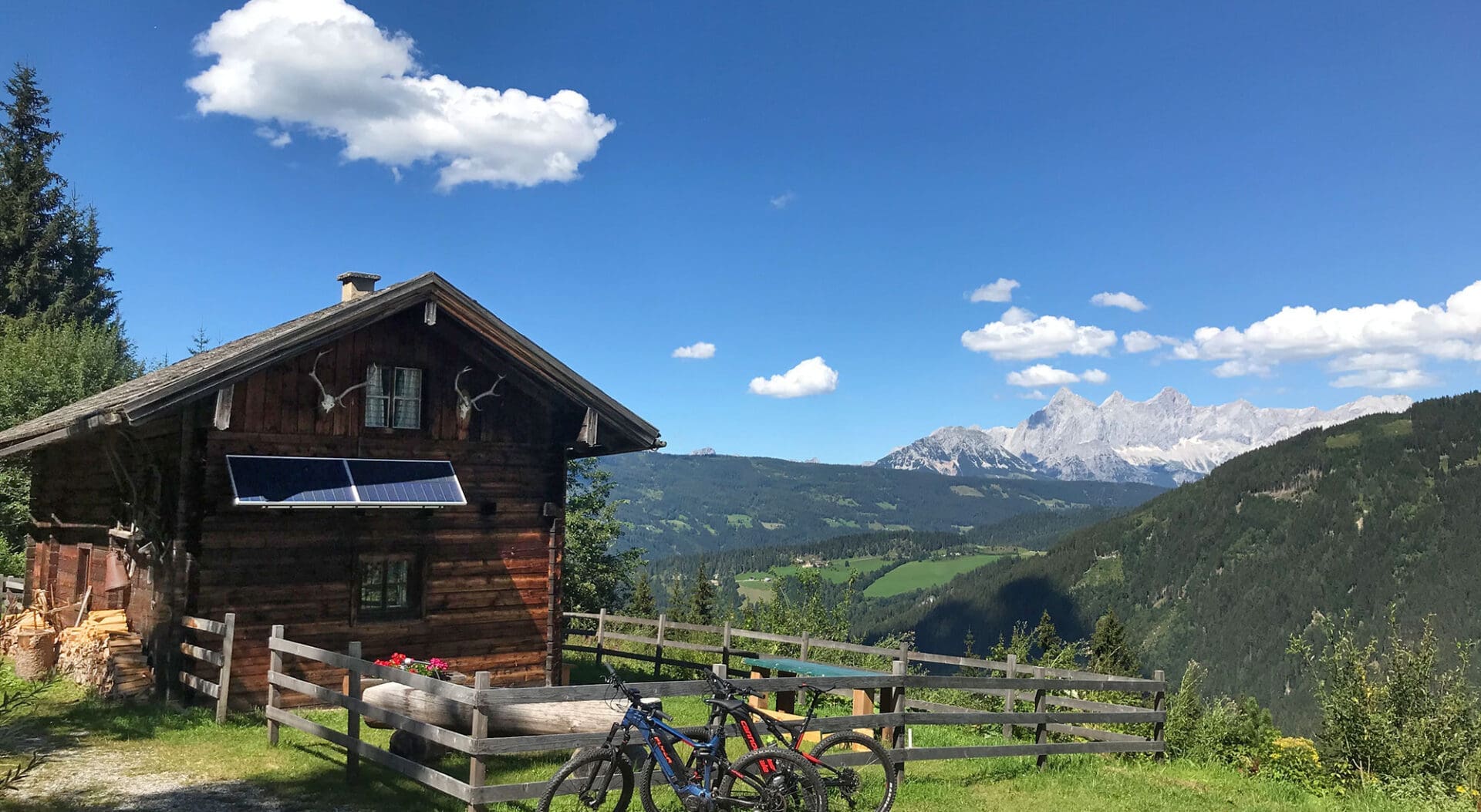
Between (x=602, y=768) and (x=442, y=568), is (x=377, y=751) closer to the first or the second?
(x=602, y=768)

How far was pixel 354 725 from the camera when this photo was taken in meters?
9.98

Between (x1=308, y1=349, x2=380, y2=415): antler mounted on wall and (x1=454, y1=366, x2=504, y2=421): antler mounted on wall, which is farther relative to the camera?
(x1=454, y1=366, x2=504, y2=421): antler mounted on wall

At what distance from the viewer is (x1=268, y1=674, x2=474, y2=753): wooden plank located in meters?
8.20

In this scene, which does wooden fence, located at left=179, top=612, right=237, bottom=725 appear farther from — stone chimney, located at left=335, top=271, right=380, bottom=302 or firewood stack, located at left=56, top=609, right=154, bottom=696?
stone chimney, located at left=335, top=271, right=380, bottom=302

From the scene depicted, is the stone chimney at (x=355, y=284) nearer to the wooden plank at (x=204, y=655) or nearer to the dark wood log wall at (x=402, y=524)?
the dark wood log wall at (x=402, y=524)

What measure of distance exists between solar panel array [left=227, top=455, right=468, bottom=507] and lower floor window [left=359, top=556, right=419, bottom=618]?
126 centimetres

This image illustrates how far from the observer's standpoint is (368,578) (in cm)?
1485

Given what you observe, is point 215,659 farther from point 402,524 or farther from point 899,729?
point 899,729

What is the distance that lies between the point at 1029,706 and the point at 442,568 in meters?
9.58

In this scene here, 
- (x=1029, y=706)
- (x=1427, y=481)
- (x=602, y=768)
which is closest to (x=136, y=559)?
(x=602, y=768)

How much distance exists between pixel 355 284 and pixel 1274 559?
173650 millimetres

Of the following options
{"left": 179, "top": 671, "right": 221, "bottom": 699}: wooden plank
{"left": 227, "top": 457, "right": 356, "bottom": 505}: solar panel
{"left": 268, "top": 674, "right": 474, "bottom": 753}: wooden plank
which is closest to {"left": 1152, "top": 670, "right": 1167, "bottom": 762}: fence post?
{"left": 268, "top": 674, "right": 474, "bottom": 753}: wooden plank

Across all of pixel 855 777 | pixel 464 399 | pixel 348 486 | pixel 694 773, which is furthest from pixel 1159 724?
pixel 348 486

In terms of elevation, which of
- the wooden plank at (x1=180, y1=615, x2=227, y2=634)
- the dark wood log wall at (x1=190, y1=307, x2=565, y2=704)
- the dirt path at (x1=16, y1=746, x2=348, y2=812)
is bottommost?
the dirt path at (x1=16, y1=746, x2=348, y2=812)
